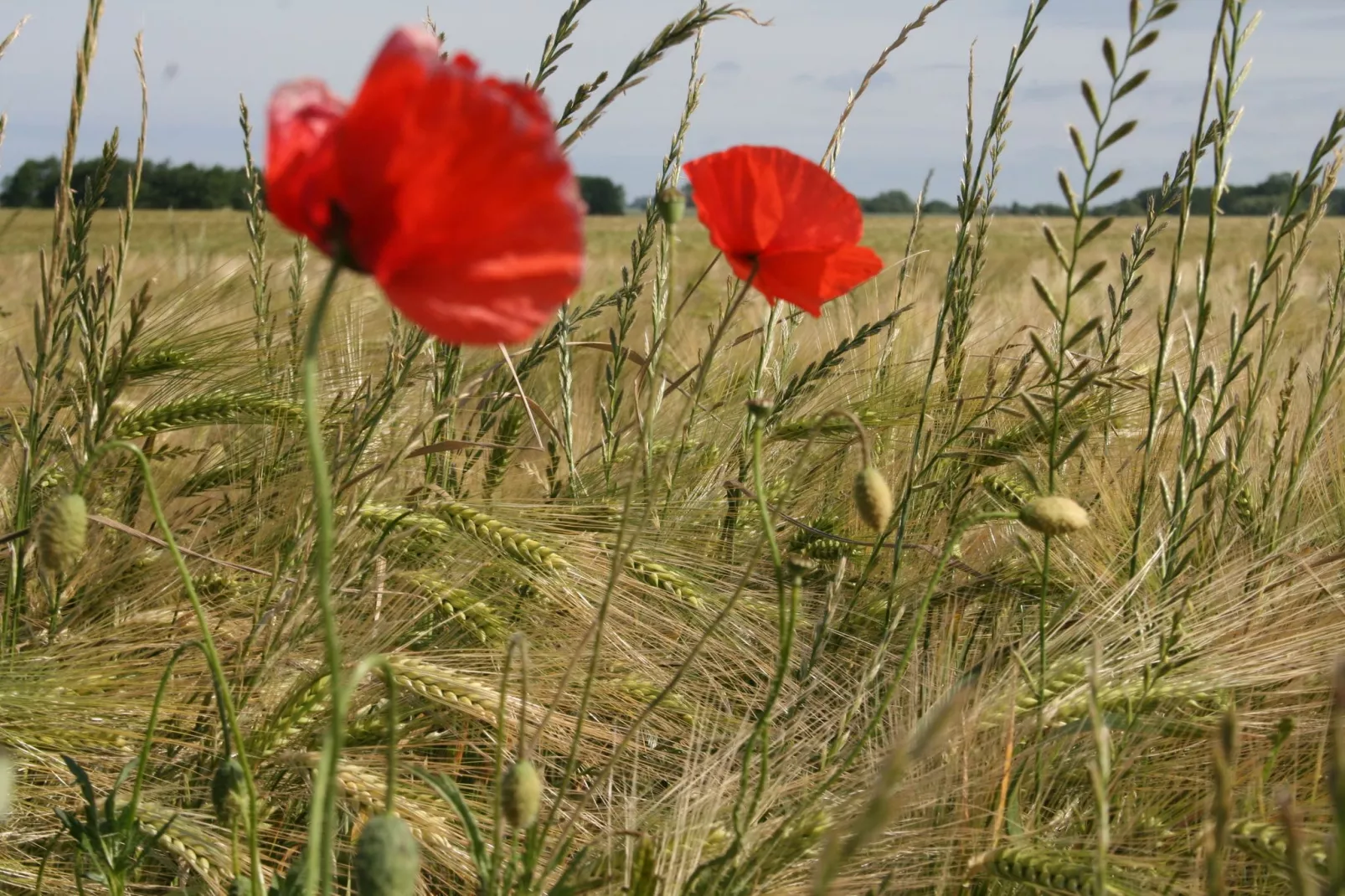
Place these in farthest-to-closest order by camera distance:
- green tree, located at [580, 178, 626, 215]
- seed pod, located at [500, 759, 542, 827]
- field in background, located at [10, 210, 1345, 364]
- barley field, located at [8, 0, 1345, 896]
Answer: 1. green tree, located at [580, 178, 626, 215]
2. field in background, located at [10, 210, 1345, 364]
3. barley field, located at [8, 0, 1345, 896]
4. seed pod, located at [500, 759, 542, 827]

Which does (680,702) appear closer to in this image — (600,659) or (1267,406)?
(600,659)

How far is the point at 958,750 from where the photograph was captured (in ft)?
3.36

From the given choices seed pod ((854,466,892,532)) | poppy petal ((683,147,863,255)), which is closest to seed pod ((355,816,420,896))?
seed pod ((854,466,892,532))

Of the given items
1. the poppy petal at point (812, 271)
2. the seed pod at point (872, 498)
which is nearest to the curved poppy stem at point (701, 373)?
the poppy petal at point (812, 271)

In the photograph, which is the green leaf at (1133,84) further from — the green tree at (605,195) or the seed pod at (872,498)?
the green tree at (605,195)

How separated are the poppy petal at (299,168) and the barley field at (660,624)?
0.09m

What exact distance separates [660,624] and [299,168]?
843 mm

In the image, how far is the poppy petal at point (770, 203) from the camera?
34.0 inches

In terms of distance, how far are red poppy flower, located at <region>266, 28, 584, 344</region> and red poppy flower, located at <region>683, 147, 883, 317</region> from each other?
0.38m

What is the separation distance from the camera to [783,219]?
87 centimetres

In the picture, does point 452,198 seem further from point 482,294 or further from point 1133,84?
point 1133,84

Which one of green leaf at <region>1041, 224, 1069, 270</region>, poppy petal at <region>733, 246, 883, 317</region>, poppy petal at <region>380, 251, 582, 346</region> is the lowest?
poppy petal at <region>380, 251, 582, 346</region>

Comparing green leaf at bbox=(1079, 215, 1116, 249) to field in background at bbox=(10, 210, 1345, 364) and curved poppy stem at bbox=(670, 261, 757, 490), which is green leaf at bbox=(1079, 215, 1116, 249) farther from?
curved poppy stem at bbox=(670, 261, 757, 490)

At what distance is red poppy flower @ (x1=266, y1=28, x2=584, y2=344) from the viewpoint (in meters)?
0.48
